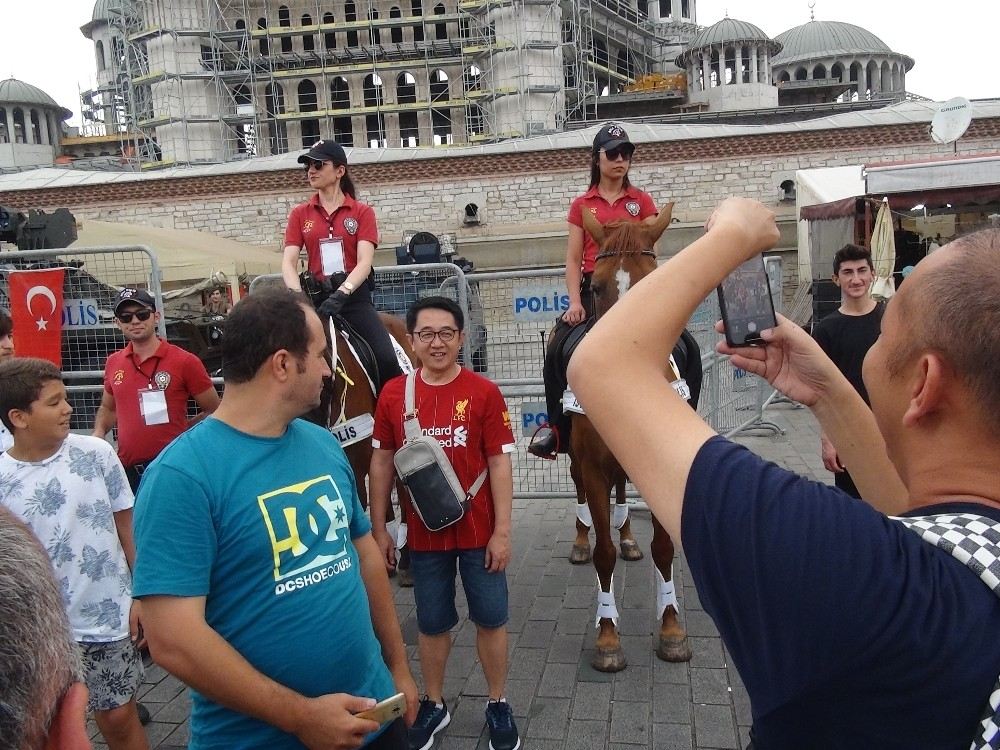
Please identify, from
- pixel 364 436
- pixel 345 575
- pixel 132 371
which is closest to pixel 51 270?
pixel 132 371

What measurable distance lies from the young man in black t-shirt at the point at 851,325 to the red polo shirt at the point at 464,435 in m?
2.06

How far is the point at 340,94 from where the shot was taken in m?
51.3

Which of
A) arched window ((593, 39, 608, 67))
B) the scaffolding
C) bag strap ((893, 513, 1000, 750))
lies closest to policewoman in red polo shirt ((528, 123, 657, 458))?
bag strap ((893, 513, 1000, 750))

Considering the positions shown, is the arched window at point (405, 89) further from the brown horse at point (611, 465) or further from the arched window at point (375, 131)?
the brown horse at point (611, 465)

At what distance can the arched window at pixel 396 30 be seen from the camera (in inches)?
1941

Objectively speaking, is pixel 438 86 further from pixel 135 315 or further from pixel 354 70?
pixel 135 315

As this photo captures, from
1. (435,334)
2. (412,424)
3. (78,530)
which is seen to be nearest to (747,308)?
(435,334)

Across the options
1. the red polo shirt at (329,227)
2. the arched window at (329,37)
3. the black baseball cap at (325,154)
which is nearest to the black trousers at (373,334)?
the red polo shirt at (329,227)

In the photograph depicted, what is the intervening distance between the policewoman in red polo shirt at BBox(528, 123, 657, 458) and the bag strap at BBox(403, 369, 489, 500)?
4.40 ft

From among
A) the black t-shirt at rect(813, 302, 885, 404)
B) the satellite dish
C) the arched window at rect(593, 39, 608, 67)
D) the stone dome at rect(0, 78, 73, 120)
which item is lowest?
the black t-shirt at rect(813, 302, 885, 404)

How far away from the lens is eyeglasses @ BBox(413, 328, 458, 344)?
11.8 feet

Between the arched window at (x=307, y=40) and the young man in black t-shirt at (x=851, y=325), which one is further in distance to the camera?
the arched window at (x=307, y=40)

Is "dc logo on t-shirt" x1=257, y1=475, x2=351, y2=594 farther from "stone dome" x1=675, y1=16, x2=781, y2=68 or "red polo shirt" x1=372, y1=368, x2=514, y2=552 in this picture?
"stone dome" x1=675, y1=16, x2=781, y2=68

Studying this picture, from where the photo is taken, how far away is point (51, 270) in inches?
250
